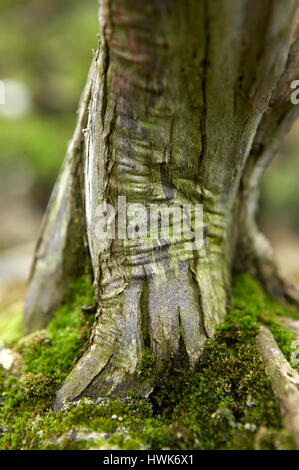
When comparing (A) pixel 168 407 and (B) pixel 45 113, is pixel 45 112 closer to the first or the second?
(B) pixel 45 113

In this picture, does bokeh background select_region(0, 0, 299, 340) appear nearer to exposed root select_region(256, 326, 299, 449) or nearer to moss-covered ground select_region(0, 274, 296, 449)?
moss-covered ground select_region(0, 274, 296, 449)

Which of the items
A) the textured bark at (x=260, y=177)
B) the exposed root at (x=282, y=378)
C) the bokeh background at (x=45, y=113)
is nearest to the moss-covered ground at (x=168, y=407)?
the exposed root at (x=282, y=378)

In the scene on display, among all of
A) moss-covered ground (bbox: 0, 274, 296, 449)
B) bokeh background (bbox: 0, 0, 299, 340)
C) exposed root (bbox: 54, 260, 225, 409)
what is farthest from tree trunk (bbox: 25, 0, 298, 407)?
bokeh background (bbox: 0, 0, 299, 340)

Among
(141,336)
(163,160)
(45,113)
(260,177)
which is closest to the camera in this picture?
(163,160)

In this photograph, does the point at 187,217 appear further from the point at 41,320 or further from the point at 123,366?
the point at 41,320

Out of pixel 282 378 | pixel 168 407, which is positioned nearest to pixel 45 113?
pixel 168 407

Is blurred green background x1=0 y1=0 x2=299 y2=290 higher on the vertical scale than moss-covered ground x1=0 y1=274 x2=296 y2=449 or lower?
higher

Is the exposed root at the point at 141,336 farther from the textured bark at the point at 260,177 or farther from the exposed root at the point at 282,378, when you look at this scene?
the textured bark at the point at 260,177
